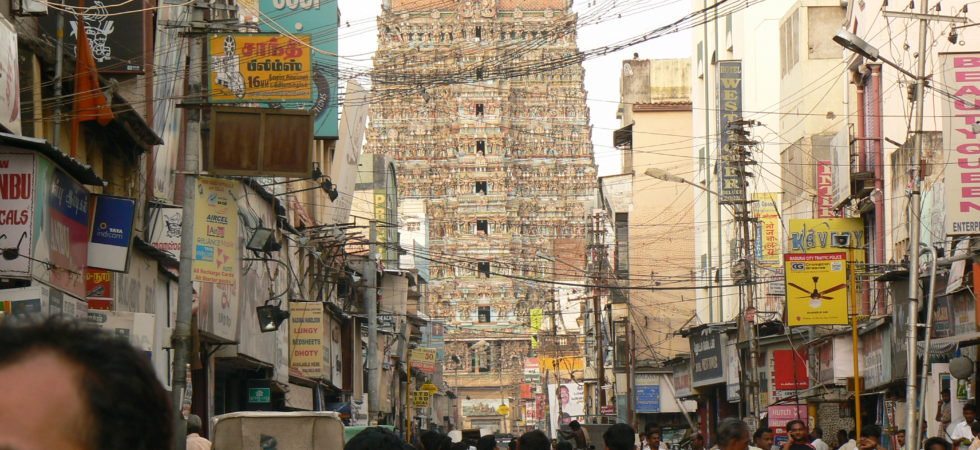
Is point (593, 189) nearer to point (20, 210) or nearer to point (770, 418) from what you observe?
point (770, 418)

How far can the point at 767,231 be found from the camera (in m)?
44.1

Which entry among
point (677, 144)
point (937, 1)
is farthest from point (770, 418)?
point (677, 144)

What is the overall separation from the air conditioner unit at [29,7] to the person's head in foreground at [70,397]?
1436 cm

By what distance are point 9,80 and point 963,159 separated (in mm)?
11991

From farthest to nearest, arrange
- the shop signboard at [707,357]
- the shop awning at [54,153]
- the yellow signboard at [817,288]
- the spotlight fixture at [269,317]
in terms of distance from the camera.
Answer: the shop signboard at [707,357]
the spotlight fixture at [269,317]
the yellow signboard at [817,288]
the shop awning at [54,153]

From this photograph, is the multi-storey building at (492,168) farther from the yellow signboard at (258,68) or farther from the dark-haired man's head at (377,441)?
the dark-haired man's head at (377,441)

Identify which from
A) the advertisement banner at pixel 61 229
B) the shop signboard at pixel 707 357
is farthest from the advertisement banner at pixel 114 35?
the shop signboard at pixel 707 357

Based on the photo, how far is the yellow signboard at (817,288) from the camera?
27.5 meters

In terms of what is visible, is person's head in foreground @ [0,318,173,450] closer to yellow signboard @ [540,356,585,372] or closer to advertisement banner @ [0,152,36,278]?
advertisement banner @ [0,152,36,278]

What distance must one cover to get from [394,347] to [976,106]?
50.2 metres

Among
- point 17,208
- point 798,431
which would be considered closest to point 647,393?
point 798,431

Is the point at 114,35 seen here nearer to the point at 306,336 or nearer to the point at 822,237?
the point at 306,336

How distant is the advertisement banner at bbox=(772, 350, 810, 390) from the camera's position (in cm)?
3572

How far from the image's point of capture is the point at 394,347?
6800 cm
